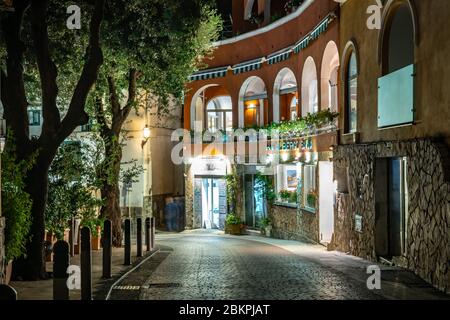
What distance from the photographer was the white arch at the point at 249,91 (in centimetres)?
3012

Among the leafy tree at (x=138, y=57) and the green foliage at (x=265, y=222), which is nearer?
the leafy tree at (x=138, y=57)

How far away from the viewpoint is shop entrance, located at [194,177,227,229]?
31781 mm

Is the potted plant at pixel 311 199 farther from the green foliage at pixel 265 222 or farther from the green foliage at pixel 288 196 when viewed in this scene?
the green foliage at pixel 265 222

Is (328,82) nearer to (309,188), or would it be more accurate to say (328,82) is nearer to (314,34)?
(314,34)

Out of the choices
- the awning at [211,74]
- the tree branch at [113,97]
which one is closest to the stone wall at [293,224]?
the tree branch at [113,97]

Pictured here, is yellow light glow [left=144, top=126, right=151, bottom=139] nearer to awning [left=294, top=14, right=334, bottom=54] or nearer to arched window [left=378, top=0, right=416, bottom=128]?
awning [left=294, top=14, right=334, bottom=54]

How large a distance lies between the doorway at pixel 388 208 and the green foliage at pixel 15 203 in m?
7.44

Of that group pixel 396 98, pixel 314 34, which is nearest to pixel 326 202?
pixel 314 34

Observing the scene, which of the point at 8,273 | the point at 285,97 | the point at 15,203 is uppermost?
the point at 285,97

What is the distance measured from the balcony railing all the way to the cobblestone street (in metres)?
2.95

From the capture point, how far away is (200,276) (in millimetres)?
12484

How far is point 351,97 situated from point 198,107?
16024 mm

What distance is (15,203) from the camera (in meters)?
10.6
